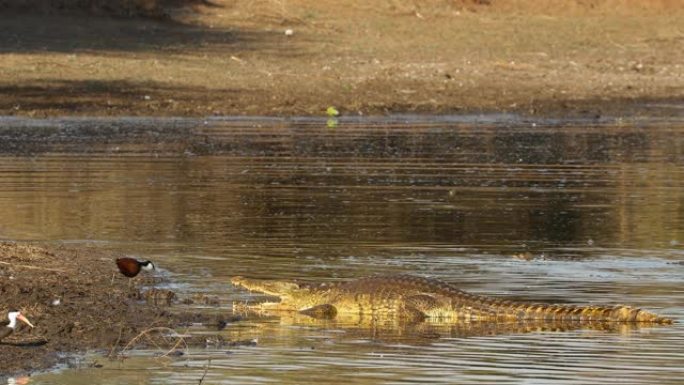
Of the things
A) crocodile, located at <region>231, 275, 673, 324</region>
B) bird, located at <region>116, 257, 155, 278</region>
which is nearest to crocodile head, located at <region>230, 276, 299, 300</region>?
crocodile, located at <region>231, 275, 673, 324</region>

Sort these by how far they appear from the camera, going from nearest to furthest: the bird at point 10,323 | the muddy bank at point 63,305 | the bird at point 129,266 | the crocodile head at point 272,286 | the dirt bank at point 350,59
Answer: the bird at point 10,323
the muddy bank at point 63,305
the crocodile head at point 272,286
the bird at point 129,266
the dirt bank at point 350,59

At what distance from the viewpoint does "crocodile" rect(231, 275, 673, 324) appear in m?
10.2

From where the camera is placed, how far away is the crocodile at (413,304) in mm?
10156

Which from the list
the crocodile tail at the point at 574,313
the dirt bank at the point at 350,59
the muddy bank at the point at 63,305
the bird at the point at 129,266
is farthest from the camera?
the dirt bank at the point at 350,59

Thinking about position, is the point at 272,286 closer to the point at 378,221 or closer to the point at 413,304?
the point at 413,304

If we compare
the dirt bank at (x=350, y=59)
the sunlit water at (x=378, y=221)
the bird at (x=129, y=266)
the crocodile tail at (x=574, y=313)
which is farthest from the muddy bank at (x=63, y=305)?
the dirt bank at (x=350, y=59)

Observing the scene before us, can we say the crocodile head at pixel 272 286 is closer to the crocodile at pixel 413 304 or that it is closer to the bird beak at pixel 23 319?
the crocodile at pixel 413 304

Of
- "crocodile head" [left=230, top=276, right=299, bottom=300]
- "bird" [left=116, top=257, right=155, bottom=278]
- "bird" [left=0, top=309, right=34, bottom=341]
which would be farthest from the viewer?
"bird" [left=116, top=257, right=155, bottom=278]

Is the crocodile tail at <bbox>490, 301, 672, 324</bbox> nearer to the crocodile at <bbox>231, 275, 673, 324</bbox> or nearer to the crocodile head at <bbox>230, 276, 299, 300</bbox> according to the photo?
the crocodile at <bbox>231, 275, 673, 324</bbox>

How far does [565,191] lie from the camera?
17125 mm

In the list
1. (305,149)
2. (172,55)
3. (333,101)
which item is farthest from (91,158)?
(172,55)

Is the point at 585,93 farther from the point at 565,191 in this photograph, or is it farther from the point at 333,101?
the point at 565,191

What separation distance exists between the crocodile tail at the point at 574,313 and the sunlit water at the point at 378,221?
16 cm

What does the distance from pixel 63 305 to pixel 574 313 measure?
3008mm
